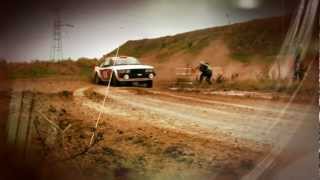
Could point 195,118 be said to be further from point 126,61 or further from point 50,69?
point 50,69

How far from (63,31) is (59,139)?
0.79 m

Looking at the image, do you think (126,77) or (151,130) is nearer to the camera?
(151,130)

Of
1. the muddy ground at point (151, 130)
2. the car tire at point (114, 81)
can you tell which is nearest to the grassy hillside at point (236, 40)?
the car tire at point (114, 81)

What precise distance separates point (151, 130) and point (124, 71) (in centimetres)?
49

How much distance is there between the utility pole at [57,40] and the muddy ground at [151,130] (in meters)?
0.19

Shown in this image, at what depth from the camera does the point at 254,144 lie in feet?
12.5

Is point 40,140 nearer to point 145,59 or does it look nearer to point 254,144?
point 145,59

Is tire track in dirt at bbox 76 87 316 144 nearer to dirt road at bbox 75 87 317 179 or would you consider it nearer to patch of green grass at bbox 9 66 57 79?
dirt road at bbox 75 87 317 179

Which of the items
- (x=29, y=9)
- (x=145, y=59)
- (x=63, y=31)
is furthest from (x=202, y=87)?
(x=29, y=9)

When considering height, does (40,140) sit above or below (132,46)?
below

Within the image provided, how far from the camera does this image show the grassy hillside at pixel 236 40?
390 cm

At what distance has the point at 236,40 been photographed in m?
3.94

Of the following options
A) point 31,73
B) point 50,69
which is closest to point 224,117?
point 50,69

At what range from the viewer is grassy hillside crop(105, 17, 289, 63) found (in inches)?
153
